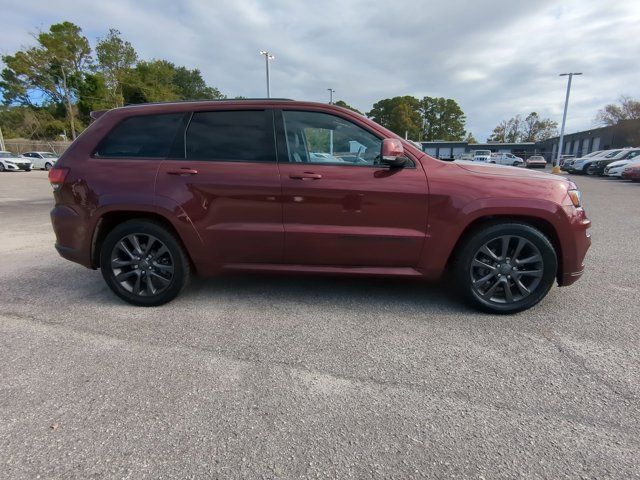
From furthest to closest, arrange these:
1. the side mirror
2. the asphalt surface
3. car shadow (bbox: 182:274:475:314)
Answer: car shadow (bbox: 182:274:475:314) < the side mirror < the asphalt surface

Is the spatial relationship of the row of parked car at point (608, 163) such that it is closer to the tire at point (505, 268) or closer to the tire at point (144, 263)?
the tire at point (505, 268)

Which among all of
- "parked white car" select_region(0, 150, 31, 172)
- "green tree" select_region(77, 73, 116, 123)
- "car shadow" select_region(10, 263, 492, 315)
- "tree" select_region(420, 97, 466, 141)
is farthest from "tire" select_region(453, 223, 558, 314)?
"tree" select_region(420, 97, 466, 141)

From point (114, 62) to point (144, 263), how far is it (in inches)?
2365

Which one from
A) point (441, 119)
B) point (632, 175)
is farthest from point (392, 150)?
point (441, 119)

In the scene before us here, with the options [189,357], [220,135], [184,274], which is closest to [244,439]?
[189,357]

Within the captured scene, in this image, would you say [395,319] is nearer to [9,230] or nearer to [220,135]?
[220,135]

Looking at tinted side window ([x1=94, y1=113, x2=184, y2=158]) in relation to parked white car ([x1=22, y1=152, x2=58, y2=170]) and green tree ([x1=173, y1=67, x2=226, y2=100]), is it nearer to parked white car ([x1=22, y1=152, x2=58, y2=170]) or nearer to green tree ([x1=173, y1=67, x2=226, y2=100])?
parked white car ([x1=22, y1=152, x2=58, y2=170])

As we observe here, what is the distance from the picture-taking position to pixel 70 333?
304cm

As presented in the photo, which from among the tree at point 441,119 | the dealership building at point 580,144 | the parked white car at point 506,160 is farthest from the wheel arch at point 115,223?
the tree at point 441,119

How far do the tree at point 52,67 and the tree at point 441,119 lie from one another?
65877 mm

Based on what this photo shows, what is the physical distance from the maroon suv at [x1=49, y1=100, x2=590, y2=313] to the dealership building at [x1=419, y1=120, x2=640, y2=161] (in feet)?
94.4

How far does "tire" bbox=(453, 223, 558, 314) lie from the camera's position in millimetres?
3225

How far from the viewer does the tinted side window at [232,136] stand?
335 centimetres

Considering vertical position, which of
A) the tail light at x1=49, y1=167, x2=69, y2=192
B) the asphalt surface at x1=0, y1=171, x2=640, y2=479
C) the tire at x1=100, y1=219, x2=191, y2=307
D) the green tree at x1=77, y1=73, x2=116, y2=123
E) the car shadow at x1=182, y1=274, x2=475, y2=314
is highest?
the green tree at x1=77, y1=73, x2=116, y2=123
